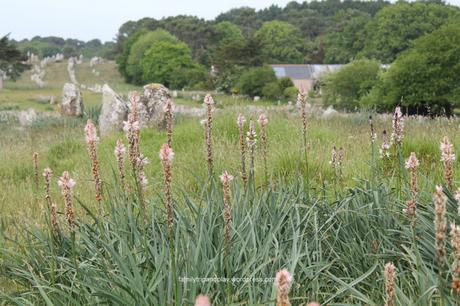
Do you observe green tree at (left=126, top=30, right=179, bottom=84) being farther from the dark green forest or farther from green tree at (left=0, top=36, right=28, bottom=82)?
green tree at (left=0, top=36, right=28, bottom=82)

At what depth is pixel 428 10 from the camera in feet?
249

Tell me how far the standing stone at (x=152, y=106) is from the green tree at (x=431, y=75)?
22.2m

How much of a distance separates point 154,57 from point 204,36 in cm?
2128

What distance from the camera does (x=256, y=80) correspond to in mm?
55500

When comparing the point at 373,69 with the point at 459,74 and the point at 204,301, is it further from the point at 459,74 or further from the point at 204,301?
the point at 204,301

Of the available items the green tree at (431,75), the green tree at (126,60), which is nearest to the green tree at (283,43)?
the green tree at (126,60)

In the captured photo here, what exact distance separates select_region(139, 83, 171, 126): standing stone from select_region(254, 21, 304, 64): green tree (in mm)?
74905

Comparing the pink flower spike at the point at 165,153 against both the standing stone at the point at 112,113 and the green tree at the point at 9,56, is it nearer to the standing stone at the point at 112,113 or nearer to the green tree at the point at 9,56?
the standing stone at the point at 112,113

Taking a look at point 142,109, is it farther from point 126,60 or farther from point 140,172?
point 126,60

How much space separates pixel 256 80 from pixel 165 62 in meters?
A: 22.3

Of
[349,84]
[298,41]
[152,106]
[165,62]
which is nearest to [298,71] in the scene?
[165,62]

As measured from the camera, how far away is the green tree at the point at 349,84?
4575cm

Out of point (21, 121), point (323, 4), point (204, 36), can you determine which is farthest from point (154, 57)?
point (323, 4)

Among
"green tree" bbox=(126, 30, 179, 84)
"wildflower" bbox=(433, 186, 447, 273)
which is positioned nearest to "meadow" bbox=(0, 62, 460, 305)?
"wildflower" bbox=(433, 186, 447, 273)
